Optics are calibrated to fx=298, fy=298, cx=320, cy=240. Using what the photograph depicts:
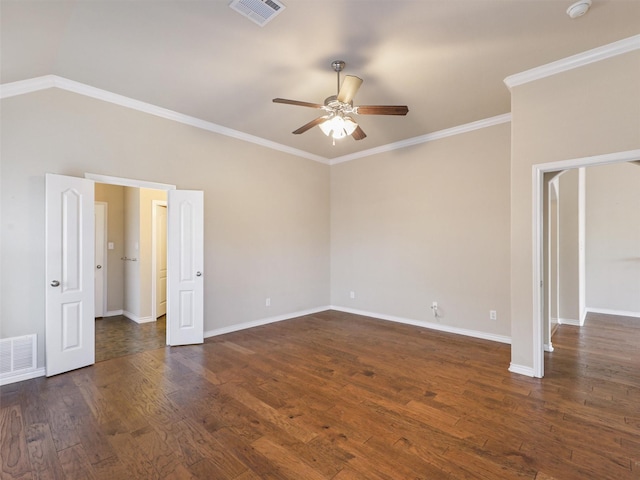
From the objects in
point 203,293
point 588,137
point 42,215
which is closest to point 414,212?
point 588,137

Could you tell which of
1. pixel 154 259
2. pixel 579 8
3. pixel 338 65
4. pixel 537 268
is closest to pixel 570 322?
pixel 537 268

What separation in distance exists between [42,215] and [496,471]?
451 cm

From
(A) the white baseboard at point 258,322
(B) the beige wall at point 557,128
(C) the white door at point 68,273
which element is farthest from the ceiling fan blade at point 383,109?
(A) the white baseboard at point 258,322

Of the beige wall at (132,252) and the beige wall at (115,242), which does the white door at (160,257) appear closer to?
the beige wall at (132,252)

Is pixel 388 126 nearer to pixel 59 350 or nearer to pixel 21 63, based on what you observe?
pixel 21 63

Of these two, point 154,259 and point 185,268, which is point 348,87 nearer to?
point 185,268

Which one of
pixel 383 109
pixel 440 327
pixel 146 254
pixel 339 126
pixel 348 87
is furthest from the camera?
pixel 146 254

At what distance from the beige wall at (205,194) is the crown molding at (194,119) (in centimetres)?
7

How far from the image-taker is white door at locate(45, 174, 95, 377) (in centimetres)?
307

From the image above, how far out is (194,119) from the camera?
4.21 m

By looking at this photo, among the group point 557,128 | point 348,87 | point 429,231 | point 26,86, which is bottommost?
point 429,231

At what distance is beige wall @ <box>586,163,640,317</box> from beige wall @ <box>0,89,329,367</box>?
538 cm

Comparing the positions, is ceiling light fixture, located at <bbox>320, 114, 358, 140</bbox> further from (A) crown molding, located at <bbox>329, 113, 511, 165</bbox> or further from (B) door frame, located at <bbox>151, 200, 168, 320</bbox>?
(B) door frame, located at <bbox>151, 200, 168, 320</bbox>

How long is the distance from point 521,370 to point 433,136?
343 centimetres
